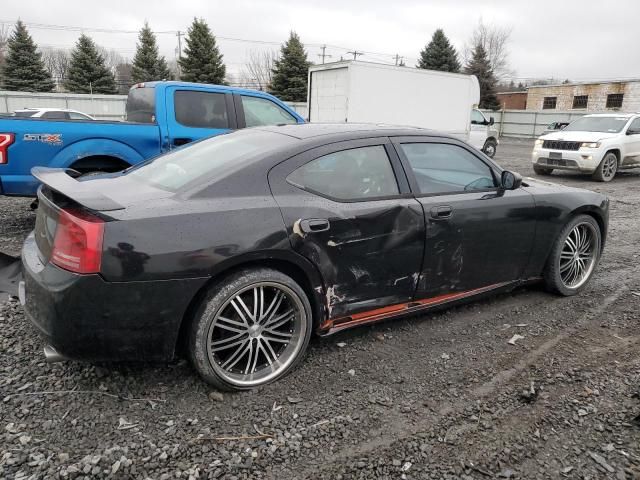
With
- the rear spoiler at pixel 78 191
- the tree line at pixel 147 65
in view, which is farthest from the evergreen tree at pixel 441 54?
the rear spoiler at pixel 78 191

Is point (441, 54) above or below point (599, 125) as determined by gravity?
above

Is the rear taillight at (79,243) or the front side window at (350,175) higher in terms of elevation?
the front side window at (350,175)

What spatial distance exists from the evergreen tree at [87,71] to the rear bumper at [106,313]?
39299 mm

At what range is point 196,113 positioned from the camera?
6.60m

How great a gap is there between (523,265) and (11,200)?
8.00 m

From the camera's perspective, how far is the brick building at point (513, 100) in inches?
1870

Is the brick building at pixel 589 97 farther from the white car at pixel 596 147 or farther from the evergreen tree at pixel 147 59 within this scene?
the evergreen tree at pixel 147 59

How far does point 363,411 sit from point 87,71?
4150 centimetres

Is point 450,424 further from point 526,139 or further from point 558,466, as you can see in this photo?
point 526,139

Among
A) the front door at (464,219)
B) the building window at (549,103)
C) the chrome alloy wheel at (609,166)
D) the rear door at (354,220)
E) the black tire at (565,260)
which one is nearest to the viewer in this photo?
the rear door at (354,220)

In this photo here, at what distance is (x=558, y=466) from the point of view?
7.57ft

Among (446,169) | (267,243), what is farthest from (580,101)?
(267,243)

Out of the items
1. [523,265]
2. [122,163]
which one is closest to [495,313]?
[523,265]

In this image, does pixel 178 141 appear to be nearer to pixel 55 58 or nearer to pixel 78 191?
pixel 78 191
